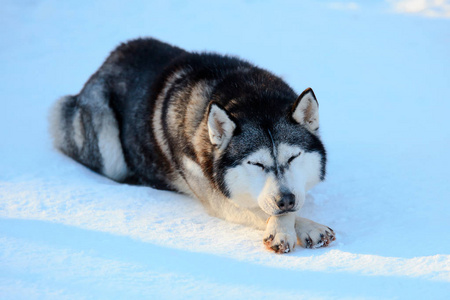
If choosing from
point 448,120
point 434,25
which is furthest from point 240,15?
point 448,120

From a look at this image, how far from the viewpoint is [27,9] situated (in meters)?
11.6

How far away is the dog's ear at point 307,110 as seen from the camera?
13.7 ft

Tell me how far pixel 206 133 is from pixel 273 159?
76 cm

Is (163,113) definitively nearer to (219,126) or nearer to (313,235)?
(219,126)

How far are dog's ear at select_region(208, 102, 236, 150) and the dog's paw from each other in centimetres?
93

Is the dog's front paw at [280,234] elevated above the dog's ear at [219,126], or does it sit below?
Result: below

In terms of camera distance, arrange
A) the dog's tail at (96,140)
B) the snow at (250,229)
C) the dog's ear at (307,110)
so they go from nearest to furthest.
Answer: the snow at (250,229) → the dog's ear at (307,110) → the dog's tail at (96,140)

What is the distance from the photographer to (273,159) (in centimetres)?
407

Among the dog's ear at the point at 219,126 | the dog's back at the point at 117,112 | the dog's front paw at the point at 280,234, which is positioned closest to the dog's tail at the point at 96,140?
the dog's back at the point at 117,112

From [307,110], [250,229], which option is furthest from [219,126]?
[250,229]

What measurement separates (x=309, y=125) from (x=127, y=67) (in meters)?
2.62

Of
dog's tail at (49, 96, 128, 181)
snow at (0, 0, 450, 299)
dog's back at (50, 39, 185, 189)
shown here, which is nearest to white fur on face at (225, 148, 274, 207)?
snow at (0, 0, 450, 299)

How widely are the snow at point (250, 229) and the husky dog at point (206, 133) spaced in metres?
0.23

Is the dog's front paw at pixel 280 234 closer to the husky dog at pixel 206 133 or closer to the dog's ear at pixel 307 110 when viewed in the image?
the husky dog at pixel 206 133
